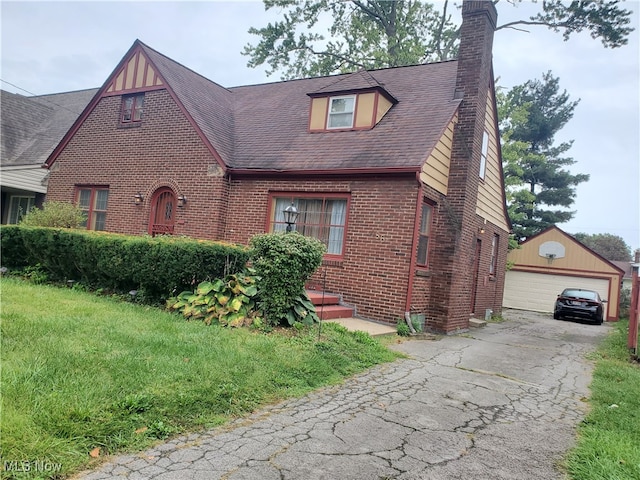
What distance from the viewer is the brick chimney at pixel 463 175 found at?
33.6 feet

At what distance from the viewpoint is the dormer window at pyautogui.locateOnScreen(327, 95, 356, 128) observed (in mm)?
11570

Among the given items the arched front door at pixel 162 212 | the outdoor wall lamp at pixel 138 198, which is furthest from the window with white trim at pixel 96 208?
the arched front door at pixel 162 212

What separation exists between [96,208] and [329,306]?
8644 mm

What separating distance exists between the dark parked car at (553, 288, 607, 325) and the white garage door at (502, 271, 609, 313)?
3702mm

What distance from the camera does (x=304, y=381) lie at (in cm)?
517

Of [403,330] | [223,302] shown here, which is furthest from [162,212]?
[403,330]

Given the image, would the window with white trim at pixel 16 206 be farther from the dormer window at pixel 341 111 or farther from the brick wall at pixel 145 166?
the dormer window at pixel 341 111

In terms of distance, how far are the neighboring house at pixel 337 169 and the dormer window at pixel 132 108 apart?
44 millimetres

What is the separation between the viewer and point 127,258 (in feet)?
26.6

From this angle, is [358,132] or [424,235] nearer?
[424,235]

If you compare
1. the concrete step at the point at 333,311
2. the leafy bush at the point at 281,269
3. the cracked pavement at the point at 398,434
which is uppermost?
the leafy bush at the point at 281,269

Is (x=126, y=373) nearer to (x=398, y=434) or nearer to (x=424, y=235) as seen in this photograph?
(x=398, y=434)

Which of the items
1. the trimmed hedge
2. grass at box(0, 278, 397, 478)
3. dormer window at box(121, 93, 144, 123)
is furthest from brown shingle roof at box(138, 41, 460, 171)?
grass at box(0, 278, 397, 478)

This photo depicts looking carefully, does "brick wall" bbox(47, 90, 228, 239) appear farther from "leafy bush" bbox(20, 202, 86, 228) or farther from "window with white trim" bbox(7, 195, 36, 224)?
"window with white trim" bbox(7, 195, 36, 224)
